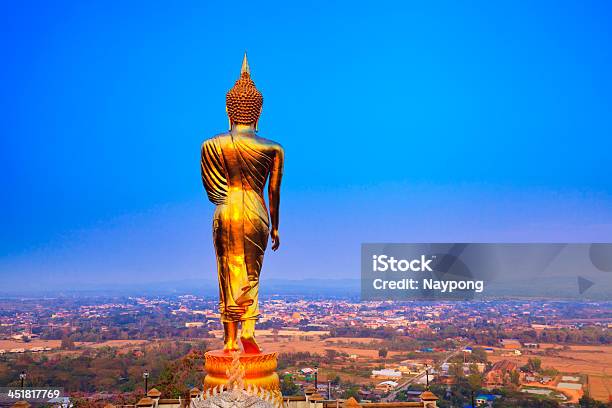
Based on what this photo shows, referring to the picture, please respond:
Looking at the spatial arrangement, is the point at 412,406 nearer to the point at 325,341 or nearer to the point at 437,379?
the point at 437,379

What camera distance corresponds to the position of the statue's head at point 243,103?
7.38 meters

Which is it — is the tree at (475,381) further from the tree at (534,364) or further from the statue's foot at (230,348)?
the statue's foot at (230,348)

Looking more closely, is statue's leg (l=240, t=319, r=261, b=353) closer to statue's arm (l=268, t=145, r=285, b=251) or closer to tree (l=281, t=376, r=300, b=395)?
statue's arm (l=268, t=145, r=285, b=251)

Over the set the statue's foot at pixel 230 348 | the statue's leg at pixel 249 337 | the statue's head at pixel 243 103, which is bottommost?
the statue's foot at pixel 230 348

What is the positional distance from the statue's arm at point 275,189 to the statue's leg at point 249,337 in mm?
1078

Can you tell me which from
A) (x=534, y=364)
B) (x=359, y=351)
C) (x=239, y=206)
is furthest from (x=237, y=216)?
(x=359, y=351)

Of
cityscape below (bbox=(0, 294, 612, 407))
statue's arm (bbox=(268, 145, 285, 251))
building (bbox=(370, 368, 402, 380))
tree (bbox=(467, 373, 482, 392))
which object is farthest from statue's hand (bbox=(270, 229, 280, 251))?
building (bbox=(370, 368, 402, 380))

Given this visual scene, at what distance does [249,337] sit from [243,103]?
2.99 metres

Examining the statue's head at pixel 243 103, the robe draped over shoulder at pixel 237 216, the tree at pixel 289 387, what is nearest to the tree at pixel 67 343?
the tree at pixel 289 387

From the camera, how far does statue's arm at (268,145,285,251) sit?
749 centimetres

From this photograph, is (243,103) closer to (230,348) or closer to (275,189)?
(275,189)

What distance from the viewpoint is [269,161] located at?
741 centimetres

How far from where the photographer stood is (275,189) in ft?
24.9

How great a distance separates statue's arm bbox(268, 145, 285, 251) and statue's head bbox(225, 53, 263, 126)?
0.54 metres
